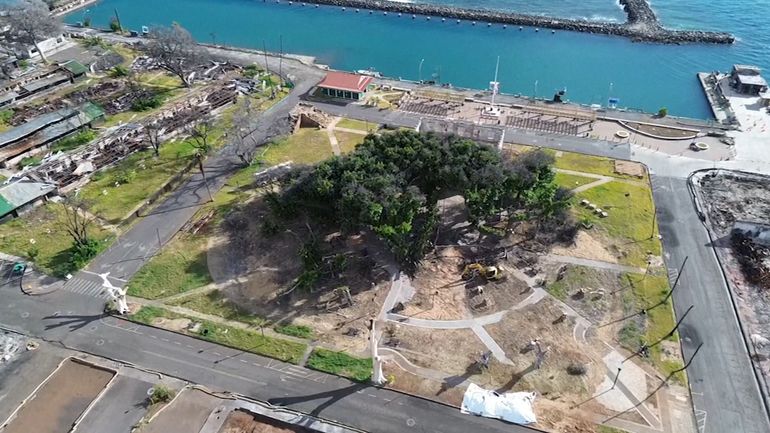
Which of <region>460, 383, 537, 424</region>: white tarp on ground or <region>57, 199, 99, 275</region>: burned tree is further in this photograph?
<region>57, 199, 99, 275</region>: burned tree

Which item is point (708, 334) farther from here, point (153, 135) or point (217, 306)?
point (153, 135)


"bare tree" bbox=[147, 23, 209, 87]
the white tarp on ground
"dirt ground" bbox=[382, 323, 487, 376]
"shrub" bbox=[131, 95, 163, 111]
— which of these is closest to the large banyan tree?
"dirt ground" bbox=[382, 323, 487, 376]

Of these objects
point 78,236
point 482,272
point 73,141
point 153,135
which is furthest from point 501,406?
point 73,141

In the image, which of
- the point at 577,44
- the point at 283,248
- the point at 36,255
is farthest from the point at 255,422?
the point at 577,44

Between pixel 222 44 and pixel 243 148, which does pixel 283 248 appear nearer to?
pixel 243 148

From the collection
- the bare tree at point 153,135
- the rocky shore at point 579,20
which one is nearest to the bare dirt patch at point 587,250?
the bare tree at point 153,135

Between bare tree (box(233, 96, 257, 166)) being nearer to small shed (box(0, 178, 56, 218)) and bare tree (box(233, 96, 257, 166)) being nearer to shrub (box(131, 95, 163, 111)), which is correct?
shrub (box(131, 95, 163, 111))

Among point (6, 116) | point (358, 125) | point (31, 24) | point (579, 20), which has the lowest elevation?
point (358, 125)
